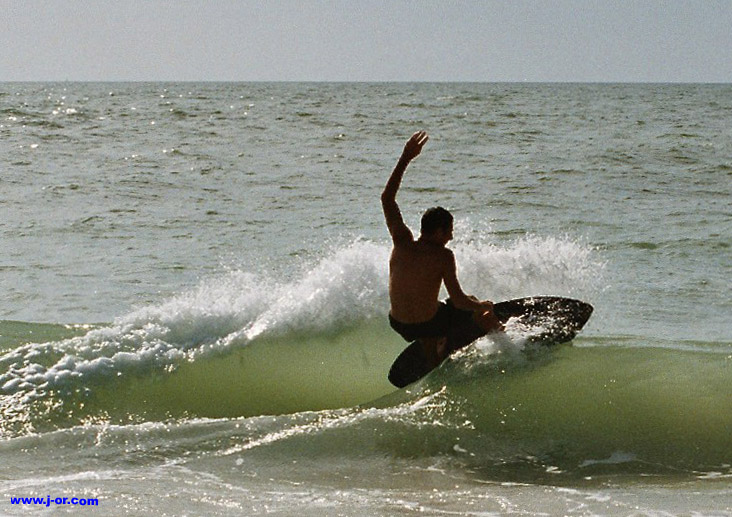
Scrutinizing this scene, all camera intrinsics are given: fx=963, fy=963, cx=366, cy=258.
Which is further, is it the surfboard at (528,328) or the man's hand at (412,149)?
the surfboard at (528,328)

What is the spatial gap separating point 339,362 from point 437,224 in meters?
2.38

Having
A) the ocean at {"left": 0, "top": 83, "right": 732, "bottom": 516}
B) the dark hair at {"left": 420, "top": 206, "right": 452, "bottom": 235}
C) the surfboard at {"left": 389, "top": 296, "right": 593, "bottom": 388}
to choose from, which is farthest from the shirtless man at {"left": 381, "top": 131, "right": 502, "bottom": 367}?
the ocean at {"left": 0, "top": 83, "right": 732, "bottom": 516}

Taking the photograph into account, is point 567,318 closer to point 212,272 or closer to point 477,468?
point 477,468

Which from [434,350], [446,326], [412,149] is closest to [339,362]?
[434,350]

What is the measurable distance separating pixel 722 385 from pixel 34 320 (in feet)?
21.5

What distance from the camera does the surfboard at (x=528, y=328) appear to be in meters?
6.96

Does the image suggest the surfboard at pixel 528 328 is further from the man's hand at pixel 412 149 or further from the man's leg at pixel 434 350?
the man's hand at pixel 412 149

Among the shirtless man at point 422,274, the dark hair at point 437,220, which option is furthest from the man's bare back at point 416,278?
the dark hair at point 437,220

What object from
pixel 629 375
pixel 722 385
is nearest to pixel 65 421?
pixel 629 375

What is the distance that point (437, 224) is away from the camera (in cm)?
631

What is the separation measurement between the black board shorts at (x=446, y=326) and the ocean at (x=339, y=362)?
0.20m

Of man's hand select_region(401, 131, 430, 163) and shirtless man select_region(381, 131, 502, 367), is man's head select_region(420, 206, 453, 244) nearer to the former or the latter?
shirtless man select_region(381, 131, 502, 367)

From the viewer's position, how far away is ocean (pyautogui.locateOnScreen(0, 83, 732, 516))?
215 inches

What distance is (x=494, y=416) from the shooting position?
261 inches
